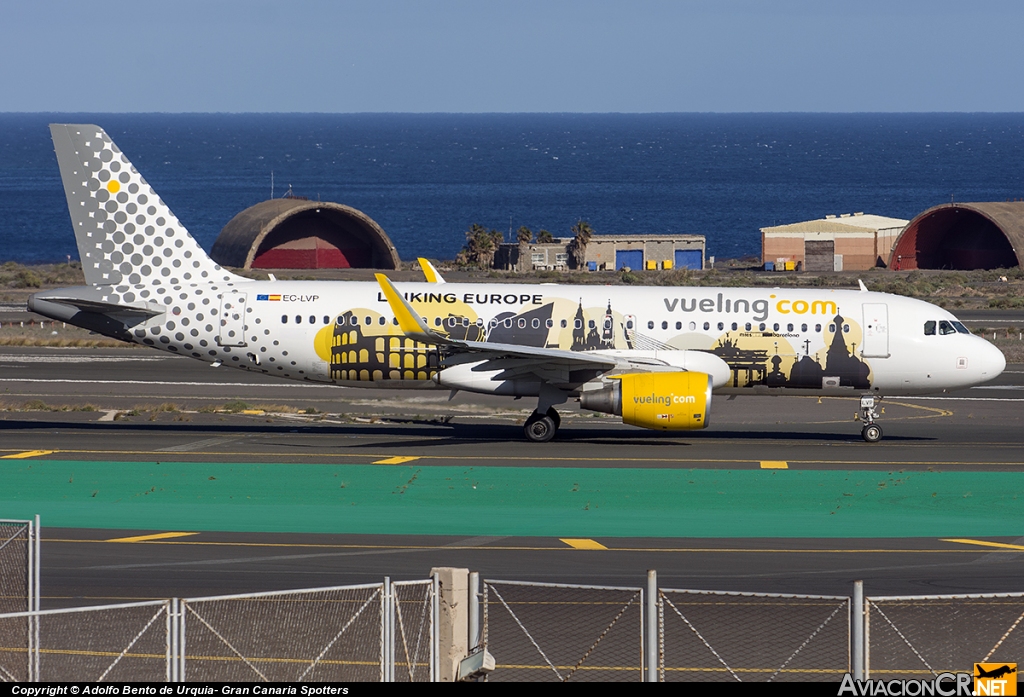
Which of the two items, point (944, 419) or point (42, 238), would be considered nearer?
point (944, 419)

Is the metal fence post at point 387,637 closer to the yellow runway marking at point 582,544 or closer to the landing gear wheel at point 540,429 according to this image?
the yellow runway marking at point 582,544

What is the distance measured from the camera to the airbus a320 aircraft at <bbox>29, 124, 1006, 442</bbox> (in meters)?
33.1

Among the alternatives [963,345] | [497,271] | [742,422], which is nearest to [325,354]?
[742,422]

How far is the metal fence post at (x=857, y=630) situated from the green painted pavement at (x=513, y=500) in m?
11.2

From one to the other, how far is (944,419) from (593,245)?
60.7 m

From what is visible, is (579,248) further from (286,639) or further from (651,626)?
(651,626)

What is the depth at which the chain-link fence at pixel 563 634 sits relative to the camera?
51.0 feet

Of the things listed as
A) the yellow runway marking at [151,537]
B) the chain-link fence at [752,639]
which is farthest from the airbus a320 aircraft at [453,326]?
the chain-link fence at [752,639]

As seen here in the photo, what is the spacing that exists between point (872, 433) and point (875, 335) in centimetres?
271

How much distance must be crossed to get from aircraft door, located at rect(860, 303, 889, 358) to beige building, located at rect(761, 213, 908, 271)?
2601 inches

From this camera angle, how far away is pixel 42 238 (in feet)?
502

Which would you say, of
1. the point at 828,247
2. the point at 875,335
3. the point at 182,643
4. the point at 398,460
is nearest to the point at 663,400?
the point at 875,335

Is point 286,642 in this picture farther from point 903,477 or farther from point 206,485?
point 903,477

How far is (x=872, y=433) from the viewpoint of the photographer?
34375 mm
